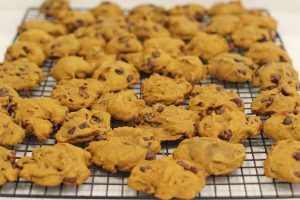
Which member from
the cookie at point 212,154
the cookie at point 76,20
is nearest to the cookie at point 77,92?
the cookie at point 212,154

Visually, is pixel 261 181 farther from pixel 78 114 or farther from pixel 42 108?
pixel 42 108

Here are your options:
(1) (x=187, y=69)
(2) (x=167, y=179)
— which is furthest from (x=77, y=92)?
(2) (x=167, y=179)

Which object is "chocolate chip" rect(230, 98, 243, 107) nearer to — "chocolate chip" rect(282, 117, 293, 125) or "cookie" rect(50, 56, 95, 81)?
"chocolate chip" rect(282, 117, 293, 125)

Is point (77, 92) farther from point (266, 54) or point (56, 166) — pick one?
point (266, 54)

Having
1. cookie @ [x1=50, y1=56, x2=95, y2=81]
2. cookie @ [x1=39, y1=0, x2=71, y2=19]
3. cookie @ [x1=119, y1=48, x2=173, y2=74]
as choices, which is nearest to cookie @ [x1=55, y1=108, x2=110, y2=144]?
→ cookie @ [x1=50, y1=56, x2=95, y2=81]

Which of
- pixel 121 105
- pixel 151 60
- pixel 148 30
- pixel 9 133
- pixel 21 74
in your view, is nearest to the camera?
pixel 9 133

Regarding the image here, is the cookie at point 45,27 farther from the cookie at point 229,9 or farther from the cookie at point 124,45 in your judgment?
the cookie at point 229,9
